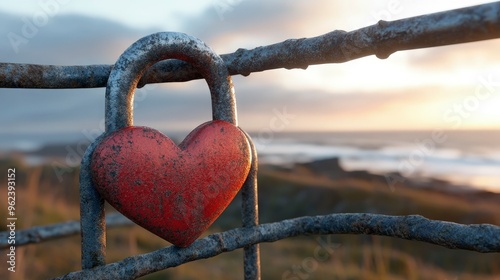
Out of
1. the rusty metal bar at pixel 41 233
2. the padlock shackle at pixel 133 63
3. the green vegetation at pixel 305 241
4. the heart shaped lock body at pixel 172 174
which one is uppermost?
the padlock shackle at pixel 133 63

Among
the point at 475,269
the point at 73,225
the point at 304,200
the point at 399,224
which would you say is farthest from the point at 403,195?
the point at 399,224

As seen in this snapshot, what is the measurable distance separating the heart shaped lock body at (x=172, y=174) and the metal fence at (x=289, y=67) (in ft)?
0.22

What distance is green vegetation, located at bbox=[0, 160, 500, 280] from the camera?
4345mm

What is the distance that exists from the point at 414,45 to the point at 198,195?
51 centimetres

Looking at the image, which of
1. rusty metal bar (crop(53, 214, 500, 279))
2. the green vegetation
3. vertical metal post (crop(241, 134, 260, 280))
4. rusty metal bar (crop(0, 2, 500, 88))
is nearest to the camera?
rusty metal bar (crop(0, 2, 500, 88))

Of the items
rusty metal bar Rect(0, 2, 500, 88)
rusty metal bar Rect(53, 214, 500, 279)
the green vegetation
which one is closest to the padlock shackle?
rusty metal bar Rect(0, 2, 500, 88)

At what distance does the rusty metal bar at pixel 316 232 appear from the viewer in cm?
94

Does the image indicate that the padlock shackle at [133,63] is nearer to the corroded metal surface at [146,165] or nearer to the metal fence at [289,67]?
the corroded metal surface at [146,165]

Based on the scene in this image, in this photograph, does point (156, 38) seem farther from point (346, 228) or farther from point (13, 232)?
point (13, 232)

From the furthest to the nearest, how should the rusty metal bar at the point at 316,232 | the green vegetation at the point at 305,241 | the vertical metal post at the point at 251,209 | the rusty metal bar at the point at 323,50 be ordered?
the green vegetation at the point at 305,241 < the vertical metal post at the point at 251,209 < the rusty metal bar at the point at 316,232 < the rusty metal bar at the point at 323,50

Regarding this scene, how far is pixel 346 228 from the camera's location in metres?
1.20

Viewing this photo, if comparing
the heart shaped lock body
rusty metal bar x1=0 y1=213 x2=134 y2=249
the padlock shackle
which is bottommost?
rusty metal bar x1=0 y1=213 x2=134 y2=249

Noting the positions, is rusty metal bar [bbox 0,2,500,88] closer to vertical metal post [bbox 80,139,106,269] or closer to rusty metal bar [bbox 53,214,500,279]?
vertical metal post [bbox 80,139,106,269]

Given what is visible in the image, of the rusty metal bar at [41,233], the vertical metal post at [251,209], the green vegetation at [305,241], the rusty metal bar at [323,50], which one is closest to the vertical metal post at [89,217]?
the rusty metal bar at [323,50]
